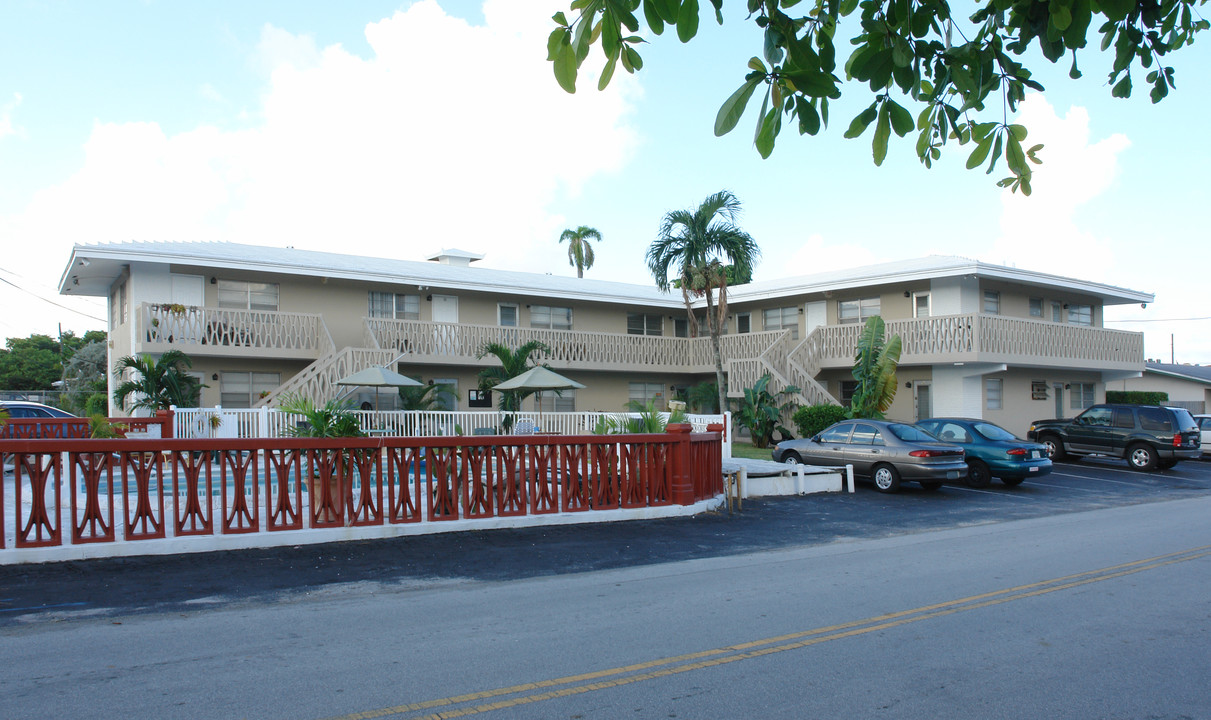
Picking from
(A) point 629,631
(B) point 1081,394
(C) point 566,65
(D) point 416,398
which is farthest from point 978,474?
(C) point 566,65

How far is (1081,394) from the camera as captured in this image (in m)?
33.4

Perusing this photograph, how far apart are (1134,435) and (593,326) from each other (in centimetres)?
1787

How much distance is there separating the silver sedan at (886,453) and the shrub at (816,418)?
4.43m

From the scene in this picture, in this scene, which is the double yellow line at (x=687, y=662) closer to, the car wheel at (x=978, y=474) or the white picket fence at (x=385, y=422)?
the white picket fence at (x=385, y=422)

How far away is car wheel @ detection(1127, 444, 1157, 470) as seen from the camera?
24031mm

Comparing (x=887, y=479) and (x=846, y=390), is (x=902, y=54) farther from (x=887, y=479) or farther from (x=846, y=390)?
(x=846, y=390)

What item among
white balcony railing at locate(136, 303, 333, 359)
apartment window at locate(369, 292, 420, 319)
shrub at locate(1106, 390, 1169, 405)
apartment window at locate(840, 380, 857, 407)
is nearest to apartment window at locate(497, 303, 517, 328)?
apartment window at locate(369, 292, 420, 319)

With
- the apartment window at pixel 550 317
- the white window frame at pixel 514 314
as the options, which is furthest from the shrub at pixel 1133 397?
the white window frame at pixel 514 314

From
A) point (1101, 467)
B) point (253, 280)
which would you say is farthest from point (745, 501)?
point (253, 280)

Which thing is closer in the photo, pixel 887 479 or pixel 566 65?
pixel 566 65

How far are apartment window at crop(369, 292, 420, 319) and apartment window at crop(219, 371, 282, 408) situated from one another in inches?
151

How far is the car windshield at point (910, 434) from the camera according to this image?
61.6 ft

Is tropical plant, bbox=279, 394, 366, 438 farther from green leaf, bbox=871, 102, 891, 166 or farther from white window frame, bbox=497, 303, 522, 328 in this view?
white window frame, bbox=497, 303, 522, 328

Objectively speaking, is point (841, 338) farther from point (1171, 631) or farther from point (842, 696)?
point (842, 696)
